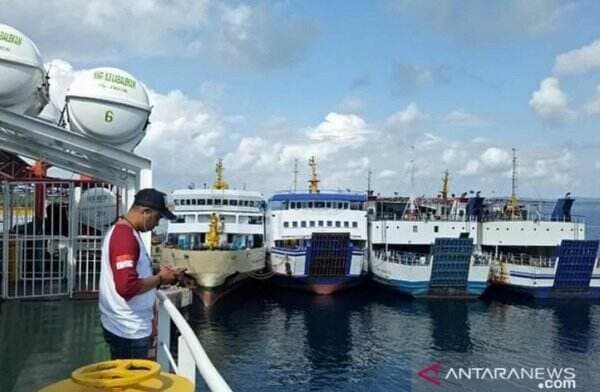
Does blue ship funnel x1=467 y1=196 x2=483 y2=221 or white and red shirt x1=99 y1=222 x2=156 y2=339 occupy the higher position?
blue ship funnel x1=467 y1=196 x2=483 y2=221

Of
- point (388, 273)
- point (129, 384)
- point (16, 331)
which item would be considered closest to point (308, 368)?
point (16, 331)

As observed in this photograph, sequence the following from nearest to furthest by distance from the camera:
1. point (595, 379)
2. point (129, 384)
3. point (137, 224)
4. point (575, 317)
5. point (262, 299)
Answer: point (129, 384) < point (137, 224) < point (595, 379) < point (575, 317) < point (262, 299)

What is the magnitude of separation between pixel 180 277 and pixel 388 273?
25.6 metres

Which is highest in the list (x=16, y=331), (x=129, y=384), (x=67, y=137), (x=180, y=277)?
(x=67, y=137)

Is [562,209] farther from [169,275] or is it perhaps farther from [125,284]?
[125,284]

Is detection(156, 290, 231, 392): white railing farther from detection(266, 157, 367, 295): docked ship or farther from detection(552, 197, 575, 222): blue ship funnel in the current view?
detection(552, 197, 575, 222): blue ship funnel

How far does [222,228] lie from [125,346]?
27237 millimetres

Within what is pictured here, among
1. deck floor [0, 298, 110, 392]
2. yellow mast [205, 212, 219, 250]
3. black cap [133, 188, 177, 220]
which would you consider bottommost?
deck floor [0, 298, 110, 392]

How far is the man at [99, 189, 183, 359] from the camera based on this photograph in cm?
319

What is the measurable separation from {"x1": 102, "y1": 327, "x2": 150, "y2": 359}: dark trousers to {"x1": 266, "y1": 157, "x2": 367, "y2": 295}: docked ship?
24085 mm

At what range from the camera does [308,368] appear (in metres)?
16.7

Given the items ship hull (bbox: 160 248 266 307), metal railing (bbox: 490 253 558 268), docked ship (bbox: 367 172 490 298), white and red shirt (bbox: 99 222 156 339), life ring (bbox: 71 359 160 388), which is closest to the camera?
life ring (bbox: 71 359 160 388)

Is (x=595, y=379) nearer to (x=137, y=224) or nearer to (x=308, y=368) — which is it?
(x=308, y=368)

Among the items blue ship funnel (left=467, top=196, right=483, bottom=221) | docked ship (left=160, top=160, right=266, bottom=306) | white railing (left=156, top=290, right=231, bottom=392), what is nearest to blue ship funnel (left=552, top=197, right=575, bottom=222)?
blue ship funnel (left=467, top=196, right=483, bottom=221)
